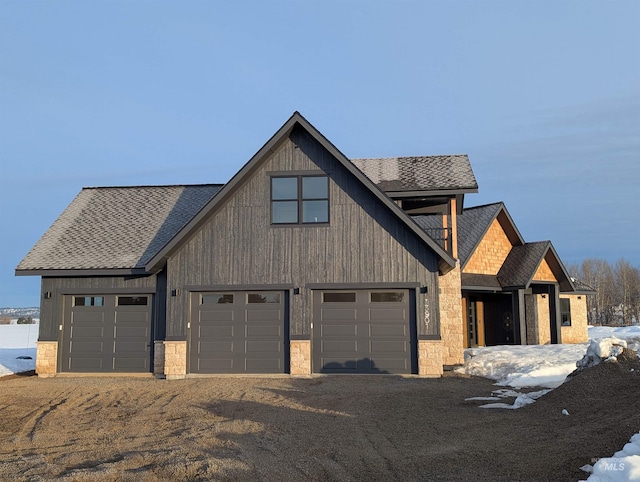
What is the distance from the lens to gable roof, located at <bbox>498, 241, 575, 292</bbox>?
21.8 meters

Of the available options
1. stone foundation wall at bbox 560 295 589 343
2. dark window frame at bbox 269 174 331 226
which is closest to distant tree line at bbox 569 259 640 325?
stone foundation wall at bbox 560 295 589 343

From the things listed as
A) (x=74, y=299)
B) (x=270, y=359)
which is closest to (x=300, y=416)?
(x=270, y=359)

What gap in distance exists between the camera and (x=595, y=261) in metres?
76.0

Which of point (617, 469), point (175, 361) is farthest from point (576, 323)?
point (617, 469)

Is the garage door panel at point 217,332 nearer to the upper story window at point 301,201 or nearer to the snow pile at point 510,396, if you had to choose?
the upper story window at point 301,201

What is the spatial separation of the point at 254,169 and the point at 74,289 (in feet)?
20.6

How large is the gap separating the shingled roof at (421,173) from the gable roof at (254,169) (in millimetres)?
1796

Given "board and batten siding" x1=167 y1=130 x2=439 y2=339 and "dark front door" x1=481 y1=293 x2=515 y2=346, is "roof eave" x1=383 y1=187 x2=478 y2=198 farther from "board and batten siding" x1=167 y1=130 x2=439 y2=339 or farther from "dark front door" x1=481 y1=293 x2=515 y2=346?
"dark front door" x1=481 y1=293 x2=515 y2=346

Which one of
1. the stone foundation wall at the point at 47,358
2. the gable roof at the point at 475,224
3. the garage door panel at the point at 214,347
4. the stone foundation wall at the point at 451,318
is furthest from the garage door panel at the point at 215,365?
the gable roof at the point at 475,224

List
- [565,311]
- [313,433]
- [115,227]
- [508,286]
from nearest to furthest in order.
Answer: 1. [313,433]
2. [115,227]
3. [508,286]
4. [565,311]

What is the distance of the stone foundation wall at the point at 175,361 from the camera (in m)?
15.7

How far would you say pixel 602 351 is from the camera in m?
10.4

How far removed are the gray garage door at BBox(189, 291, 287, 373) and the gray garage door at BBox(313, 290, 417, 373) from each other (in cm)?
107

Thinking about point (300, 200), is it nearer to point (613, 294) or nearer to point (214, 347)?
point (214, 347)
